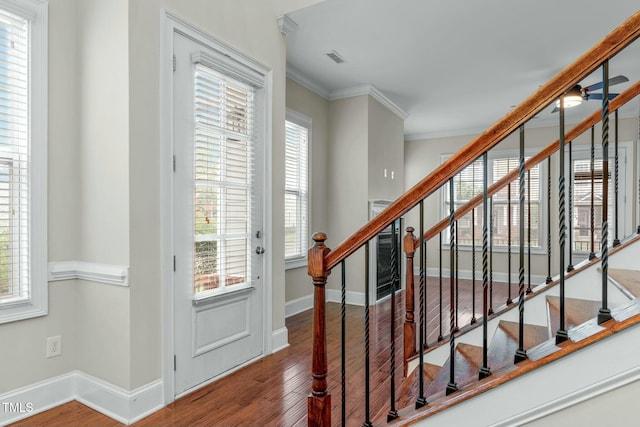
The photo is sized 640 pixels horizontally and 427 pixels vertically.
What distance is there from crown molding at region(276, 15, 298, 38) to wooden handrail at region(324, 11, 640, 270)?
2.42m

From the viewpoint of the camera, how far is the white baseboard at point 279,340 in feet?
10.3

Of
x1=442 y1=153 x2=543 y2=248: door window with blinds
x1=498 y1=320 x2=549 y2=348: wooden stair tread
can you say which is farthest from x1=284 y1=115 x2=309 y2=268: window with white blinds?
x1=442 y1=153 x2=543 y2=248: door window with blinds

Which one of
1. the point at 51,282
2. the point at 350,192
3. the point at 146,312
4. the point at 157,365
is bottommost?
the point at 157,365

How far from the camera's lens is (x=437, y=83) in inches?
187

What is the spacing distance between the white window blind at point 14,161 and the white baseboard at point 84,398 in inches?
21.2

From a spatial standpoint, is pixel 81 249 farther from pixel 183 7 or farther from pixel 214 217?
pixel 183 7

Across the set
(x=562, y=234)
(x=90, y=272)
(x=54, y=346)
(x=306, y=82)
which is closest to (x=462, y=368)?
(x=562, y=234)

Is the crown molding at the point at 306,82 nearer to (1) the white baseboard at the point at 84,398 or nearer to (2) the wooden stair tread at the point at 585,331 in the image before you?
(1) the white baseboard at the point at 84,398

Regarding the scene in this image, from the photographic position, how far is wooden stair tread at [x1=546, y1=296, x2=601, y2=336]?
5.27 ft

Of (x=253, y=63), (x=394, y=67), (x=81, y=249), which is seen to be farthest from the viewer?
(x=394, y=67)

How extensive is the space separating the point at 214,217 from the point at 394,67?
283cm

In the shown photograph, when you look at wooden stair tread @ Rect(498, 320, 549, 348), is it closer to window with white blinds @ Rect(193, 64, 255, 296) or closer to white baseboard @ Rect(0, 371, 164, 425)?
window with white blinds @ Rect(193, 64, 255, 296)

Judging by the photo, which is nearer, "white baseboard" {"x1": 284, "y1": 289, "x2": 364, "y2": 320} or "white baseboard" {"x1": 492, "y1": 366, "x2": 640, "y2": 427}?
"white baseboard" {"x1": 492, "y1": 366, "x2": 640, "y2": 427}

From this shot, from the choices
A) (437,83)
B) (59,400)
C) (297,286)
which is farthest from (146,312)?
(437,83)
